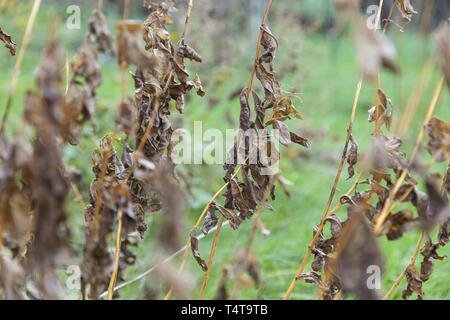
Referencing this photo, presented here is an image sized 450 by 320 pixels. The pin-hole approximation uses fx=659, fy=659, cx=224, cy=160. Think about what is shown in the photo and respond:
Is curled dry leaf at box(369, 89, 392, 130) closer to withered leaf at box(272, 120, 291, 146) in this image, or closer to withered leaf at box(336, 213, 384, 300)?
withered leaf at box(272, 120, 291, 146)

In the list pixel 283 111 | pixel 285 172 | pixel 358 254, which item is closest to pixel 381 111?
pixel 283 111

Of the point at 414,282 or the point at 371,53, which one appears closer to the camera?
the point at 371,53

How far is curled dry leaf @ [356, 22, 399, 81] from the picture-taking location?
859 millimetres

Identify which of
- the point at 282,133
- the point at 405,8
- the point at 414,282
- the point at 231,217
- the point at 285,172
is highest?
the point at 405,8

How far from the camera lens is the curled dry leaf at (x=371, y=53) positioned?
86 cm

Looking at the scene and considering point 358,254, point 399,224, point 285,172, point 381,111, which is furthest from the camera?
point 285,172

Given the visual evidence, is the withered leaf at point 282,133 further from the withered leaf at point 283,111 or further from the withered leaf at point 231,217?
the withered leaf at point 231,217

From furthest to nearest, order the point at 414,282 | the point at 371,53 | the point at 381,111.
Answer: the point at 414,282 → the point at 381,111 → the point at 371,53

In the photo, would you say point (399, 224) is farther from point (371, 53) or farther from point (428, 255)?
point (371, 53)

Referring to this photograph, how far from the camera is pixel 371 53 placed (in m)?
0.86

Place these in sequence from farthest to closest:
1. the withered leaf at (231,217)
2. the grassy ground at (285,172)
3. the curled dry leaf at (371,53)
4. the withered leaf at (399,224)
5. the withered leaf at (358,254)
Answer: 1. the grassy ground at (285,172)
2. the withered leaf at (231,217)
3. the withered leaf at (399,224)
4. the withered leaf at (358,254)
5. the curled dry leaf at (371,53)

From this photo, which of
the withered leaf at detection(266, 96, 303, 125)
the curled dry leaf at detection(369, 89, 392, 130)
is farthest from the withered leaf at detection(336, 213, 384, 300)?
the withered leaf at detection(266, 96, 303, 125)

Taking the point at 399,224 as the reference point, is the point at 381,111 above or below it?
above

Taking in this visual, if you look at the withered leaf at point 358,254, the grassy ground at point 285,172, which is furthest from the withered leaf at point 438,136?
the withered leaf at point 358,254
